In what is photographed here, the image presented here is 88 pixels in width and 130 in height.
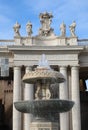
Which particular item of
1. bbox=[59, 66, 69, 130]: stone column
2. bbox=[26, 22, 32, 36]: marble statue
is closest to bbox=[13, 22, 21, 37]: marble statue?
bbox=[26, 22, 32, 36]: marble statue

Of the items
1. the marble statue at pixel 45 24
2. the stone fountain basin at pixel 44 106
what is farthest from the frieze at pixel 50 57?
the stone fountain basin at pixel 44 106

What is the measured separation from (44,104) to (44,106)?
0.15m

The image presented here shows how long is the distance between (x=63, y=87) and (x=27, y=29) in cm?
836

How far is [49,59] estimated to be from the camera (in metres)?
48.6

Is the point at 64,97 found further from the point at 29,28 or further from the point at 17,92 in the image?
the point at 29,28

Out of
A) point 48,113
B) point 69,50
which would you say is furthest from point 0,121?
point 48,113

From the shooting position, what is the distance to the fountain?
27.7 m

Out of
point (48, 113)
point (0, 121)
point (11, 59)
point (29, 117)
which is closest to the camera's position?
point (48, 113)

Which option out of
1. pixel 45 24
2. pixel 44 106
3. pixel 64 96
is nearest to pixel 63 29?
pixel 45 24

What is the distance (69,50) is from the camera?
48406mm

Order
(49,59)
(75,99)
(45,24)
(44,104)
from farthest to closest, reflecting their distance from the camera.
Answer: (45,24) < (49,59) < (75,99) < (44,104)

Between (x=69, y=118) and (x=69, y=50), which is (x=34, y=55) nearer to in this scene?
(x=69, y=50)

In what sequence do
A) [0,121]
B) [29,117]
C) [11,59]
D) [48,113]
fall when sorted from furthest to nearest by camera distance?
[0,121], [11,59], [29,117], [48,113]

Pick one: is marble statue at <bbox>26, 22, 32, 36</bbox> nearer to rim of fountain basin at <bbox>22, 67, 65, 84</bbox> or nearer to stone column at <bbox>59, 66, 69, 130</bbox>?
stone column at <bbox>59, 66, 69, 130</bbox>
